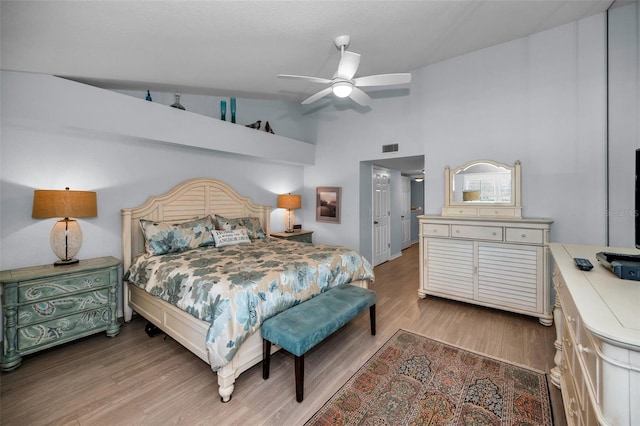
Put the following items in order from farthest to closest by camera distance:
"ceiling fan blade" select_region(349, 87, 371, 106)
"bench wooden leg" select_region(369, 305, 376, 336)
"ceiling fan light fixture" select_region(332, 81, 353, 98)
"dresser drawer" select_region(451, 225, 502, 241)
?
1. "dresser drawer" select_region(451, 225, 502, 241)
2. "ceiling fan blade" select_region(349, 87, 371, 106)
3. "bench wooden leg" select_region(369, 305, 376, 336)
4. "ceiling fan light fixture" select_region(332, 81, 353, 98)

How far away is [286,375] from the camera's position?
215cm

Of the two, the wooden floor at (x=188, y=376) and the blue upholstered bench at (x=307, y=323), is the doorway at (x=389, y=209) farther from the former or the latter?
the blue upholstered bench at (x=307, y=323)

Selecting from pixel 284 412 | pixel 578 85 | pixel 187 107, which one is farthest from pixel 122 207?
pixel 578 85

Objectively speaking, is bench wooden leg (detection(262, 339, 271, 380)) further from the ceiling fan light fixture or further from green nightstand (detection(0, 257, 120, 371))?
the ceiling fan light fixture

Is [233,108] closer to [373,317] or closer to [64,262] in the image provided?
[64,262]

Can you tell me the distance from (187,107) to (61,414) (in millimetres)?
3534

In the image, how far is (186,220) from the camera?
148 inches

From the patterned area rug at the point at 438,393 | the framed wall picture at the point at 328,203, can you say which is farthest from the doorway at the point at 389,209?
the patterned area rug at the point at 438,393

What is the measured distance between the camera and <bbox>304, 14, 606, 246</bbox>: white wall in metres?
2.96

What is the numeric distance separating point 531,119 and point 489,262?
184cm

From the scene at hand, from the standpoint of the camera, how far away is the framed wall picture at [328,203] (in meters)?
5.21

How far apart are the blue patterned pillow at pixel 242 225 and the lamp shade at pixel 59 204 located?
1.46 metres

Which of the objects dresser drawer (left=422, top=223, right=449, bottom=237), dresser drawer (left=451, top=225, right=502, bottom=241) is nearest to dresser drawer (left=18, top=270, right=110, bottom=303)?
dresser drawer (left=422, top=223, right=449, bottom=237)

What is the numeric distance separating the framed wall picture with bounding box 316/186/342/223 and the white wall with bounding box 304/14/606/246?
4.68 feet
